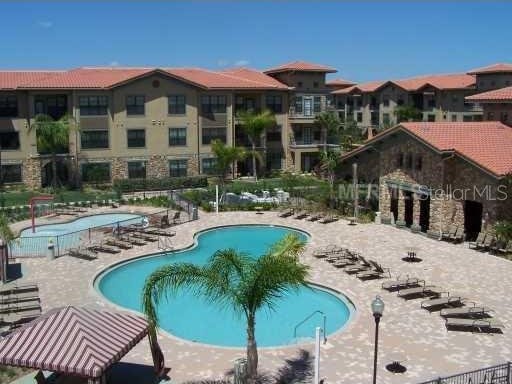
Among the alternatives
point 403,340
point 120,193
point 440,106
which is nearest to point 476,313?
point 403,340

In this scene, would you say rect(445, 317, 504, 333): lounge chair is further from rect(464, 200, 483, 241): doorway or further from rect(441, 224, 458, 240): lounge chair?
rect(464, 200, 483, 241): doorway

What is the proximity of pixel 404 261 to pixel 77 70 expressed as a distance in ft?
127

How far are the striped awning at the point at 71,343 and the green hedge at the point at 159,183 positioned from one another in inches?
1420

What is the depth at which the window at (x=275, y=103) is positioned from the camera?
5869 centimetres

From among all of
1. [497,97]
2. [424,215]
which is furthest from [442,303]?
[497,97]

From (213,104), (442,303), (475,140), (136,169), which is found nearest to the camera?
(442,303)

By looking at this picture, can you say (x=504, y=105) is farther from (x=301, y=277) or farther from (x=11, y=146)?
(x=11, y=146)

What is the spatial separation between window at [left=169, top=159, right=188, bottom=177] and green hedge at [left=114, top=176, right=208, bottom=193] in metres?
1.48

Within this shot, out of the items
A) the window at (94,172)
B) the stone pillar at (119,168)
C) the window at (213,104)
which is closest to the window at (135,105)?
the stone pillar at (119,168)

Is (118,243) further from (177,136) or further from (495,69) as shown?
(495,69)

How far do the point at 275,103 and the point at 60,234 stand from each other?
98.7 ft

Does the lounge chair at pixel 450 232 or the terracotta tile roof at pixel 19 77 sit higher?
the terracotta tile roof at pixel 19 77

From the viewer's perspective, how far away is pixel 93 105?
50812 millimetres

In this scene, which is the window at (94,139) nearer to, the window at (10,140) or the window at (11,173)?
the window at (10,140)
